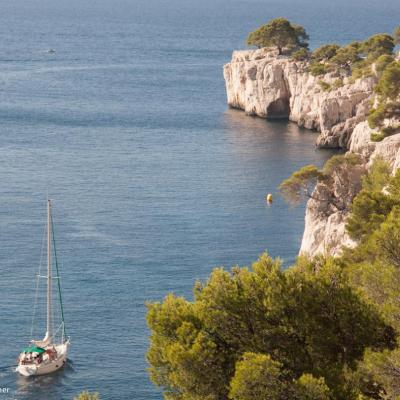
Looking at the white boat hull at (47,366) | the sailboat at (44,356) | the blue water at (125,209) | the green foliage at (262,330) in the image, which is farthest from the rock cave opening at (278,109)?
the green foliage at (262,330)

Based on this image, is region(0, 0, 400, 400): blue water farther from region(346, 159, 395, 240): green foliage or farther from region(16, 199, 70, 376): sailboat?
region(346, 159, 395, 240): green foliage

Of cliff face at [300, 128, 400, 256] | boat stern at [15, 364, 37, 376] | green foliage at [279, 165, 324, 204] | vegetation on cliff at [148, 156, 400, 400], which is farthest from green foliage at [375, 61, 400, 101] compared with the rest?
vegetation on cliff at [148, 156, 400, 400]

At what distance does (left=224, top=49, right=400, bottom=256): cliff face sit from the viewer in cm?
7881

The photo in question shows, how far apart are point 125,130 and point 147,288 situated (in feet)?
223

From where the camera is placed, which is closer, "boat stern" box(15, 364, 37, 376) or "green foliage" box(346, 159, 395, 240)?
"green foliage" box(346, 159, 395, 240)

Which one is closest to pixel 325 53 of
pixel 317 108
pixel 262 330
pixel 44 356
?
pixel 317 108

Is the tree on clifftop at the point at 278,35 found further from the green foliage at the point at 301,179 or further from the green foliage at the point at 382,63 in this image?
the green foliage at the point at 301,179

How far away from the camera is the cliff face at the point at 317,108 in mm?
78812

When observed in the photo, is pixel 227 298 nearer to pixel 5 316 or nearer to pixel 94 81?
pixel 5 316

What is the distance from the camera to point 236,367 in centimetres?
3241

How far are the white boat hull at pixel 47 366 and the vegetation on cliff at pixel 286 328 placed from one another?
103ft

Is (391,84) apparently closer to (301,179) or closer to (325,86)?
A: (301,179)

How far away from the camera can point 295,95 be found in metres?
150

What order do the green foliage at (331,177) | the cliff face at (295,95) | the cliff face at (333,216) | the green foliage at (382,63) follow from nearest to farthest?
the cliff face at (333,216) → the green foliage at (331,177) → the green foliage at (382,63) → the cliff face at (295,95)
